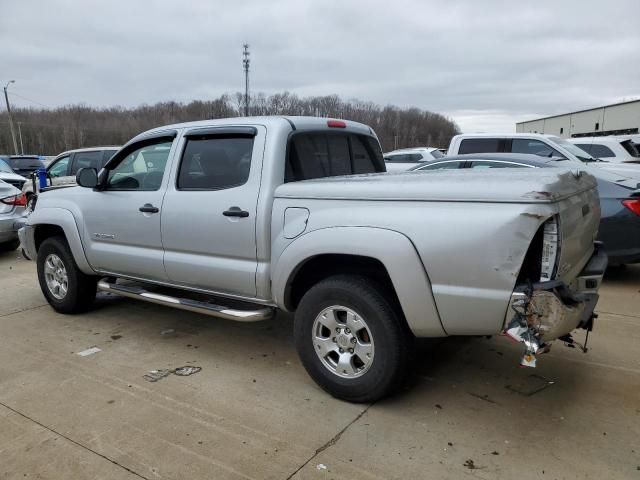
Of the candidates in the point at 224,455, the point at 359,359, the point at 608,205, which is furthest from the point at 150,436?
the point at 608,205

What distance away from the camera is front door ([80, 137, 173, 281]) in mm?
4340

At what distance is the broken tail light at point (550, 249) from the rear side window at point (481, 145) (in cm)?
744

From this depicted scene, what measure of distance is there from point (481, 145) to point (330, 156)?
253 inches

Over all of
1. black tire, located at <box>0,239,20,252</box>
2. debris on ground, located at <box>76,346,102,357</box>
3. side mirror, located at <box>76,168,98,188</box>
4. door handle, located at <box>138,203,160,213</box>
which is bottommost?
black tire, located at <box>0,239,20,252</box>

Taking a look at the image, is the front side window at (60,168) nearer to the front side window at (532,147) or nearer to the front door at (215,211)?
the front door at (215,211)

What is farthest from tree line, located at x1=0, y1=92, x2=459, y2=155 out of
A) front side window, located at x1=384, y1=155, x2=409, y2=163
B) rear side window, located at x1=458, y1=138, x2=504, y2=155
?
rear side window, located at x1=458, y1=138, x2=504, y2=155

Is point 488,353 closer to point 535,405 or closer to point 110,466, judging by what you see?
point 535,405

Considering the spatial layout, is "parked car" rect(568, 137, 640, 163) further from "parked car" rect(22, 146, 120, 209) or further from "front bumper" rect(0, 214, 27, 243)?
"front bumper" rect(0, 214, 27, 243)

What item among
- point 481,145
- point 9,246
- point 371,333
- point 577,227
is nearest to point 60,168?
point 9,246

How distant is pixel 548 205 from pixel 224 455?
7.29 feet

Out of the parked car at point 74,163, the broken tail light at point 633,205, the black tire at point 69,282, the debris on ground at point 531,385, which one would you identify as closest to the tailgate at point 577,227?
the debris on ground at point 531,385

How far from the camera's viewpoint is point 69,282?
206 inches

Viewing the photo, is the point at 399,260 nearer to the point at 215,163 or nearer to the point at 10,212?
the point at 215,163

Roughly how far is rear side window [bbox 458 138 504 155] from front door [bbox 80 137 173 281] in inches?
275
